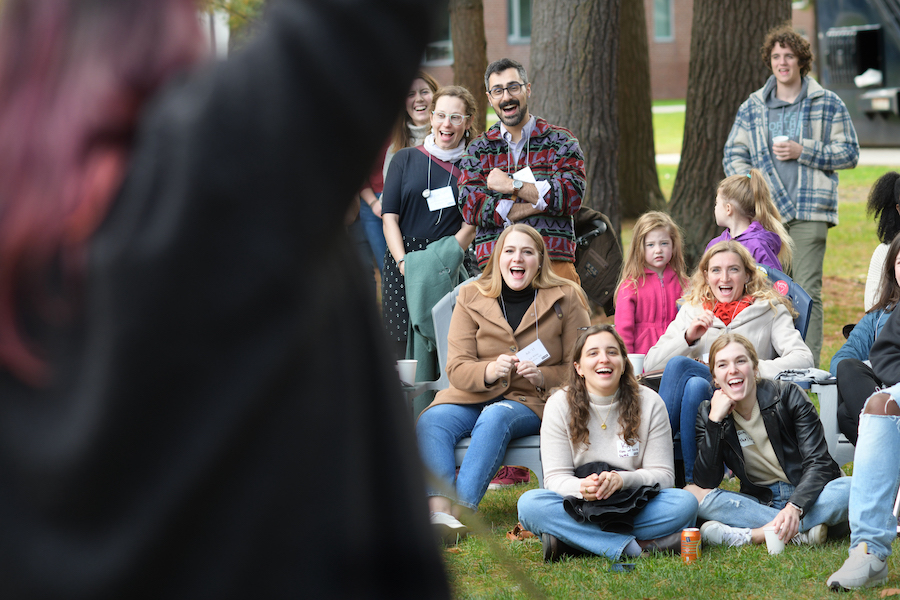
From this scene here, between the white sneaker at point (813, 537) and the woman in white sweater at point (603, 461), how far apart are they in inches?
19.4

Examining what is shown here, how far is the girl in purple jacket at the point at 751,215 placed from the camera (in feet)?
20.6

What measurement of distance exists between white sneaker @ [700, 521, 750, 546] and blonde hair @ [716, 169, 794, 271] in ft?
7.39

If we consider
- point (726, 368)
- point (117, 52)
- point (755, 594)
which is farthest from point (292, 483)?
point (726, 368)

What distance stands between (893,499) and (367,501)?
155 inches

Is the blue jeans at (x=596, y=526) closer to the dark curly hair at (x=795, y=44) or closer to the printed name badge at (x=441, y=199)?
the printed name badge at (x=441, y=199)

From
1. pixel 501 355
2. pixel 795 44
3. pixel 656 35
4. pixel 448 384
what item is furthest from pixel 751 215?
pixel 656 35

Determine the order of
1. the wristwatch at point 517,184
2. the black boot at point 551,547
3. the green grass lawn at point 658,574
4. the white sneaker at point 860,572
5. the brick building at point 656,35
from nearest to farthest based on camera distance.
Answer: the white sneaker at point 860,572, the green grass lawn at point 658,574, the black boot at point 551,547, the wristwatch at point 517,184, the brick building at point 656,35

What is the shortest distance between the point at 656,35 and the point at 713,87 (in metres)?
27.3

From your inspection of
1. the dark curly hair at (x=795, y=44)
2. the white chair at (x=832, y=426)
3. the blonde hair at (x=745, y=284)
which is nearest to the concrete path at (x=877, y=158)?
the dark curly hair at (x=795, y=44)

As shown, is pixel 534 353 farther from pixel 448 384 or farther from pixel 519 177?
pixel 519 177

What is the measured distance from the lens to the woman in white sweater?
459cm

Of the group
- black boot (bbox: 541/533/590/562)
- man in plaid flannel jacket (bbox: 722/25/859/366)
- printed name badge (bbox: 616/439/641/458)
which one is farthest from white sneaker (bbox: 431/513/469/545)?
man in plaid flannel jacket (bbox: 722/25/859/366)

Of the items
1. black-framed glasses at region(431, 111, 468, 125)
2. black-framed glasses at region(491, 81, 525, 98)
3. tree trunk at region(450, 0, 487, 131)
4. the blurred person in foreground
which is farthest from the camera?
tree trunk at region(450, 0, 487, 131)

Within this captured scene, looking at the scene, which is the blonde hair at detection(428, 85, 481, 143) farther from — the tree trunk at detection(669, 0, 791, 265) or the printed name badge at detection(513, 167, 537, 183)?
the tree trunk at detection(669, 0, 791, 265)
